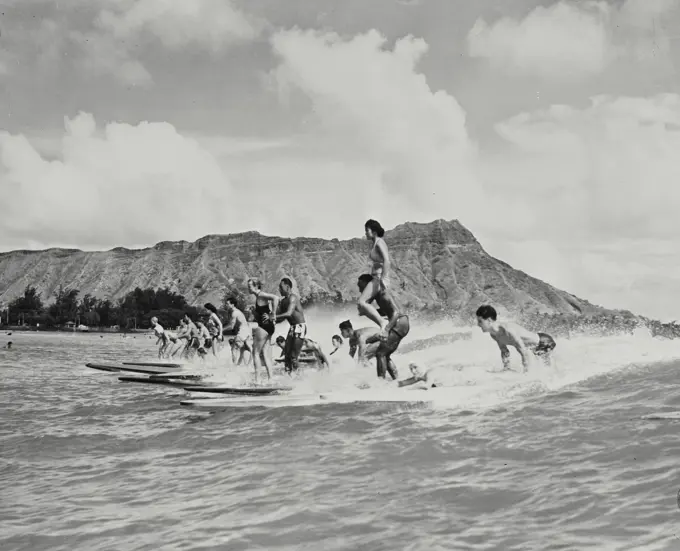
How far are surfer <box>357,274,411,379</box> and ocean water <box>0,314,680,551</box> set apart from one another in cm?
80

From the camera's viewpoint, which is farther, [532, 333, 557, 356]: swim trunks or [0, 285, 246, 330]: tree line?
[0, 285, 246, 330]: tree line

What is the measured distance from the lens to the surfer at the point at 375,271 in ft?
40.0

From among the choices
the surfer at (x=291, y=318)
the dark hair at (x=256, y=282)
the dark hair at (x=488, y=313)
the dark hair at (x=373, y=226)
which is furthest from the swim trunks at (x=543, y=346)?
the dark hair at (x=256, y=282)

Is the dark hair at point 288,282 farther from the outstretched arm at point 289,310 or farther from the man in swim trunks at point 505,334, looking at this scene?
the man in swim trunks at point 505,334

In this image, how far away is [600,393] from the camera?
435 inches

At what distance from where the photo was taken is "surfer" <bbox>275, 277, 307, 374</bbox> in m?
14.1

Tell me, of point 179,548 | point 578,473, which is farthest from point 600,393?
point 179,548

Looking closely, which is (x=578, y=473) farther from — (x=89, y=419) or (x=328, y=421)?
(x=89, y=419)

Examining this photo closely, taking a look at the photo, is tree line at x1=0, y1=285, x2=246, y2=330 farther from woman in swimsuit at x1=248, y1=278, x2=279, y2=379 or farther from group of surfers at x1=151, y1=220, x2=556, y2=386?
woman in swimsuit at x1=248, y1=278, x2=279, y2=379

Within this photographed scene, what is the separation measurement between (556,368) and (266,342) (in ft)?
19.0

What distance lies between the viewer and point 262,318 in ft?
46.4

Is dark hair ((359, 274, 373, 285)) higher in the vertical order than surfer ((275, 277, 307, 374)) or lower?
higher

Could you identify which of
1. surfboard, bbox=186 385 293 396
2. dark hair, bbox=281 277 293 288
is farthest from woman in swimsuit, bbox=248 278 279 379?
surfboard, bbox=186 385 293 396

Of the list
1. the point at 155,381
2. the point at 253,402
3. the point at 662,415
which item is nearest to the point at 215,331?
the point at 155,381
